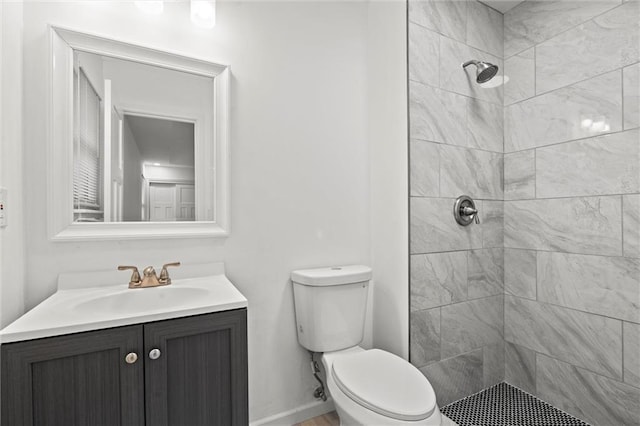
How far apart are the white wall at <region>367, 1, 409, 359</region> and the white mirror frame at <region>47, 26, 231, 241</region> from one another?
89 centimetres

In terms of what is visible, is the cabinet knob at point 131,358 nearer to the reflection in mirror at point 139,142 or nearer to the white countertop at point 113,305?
the white countertop at point 113,305

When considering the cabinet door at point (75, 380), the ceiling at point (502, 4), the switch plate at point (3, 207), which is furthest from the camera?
the ceiling at point (502, 4)

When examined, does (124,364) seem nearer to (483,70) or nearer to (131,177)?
(131,177)

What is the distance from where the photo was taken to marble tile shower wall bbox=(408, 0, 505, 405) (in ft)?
5.66

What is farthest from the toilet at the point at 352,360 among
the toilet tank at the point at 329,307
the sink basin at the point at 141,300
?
the sink basin at the point at 141,300

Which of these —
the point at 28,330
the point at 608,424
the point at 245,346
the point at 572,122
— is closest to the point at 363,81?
the point at 572,122

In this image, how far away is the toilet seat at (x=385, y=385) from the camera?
114 centimetres

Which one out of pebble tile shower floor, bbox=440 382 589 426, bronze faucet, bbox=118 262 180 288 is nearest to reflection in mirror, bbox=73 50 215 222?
bronze faucet, bbox=118 262 180 288

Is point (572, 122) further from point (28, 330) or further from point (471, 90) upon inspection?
point (28, 330)

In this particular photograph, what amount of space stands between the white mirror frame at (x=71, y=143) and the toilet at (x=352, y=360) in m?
0.55

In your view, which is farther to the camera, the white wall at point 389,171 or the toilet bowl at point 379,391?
the white wall at point 389,171

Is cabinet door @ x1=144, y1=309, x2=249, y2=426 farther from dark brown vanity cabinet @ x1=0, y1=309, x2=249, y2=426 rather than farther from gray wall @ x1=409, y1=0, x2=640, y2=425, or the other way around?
gray wall @ x1=409, y1=0, x2=640, y2=425

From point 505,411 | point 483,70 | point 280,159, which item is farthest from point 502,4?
point 505,411

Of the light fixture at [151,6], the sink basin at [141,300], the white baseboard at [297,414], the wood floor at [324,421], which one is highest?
the light fixture at [151,6]
